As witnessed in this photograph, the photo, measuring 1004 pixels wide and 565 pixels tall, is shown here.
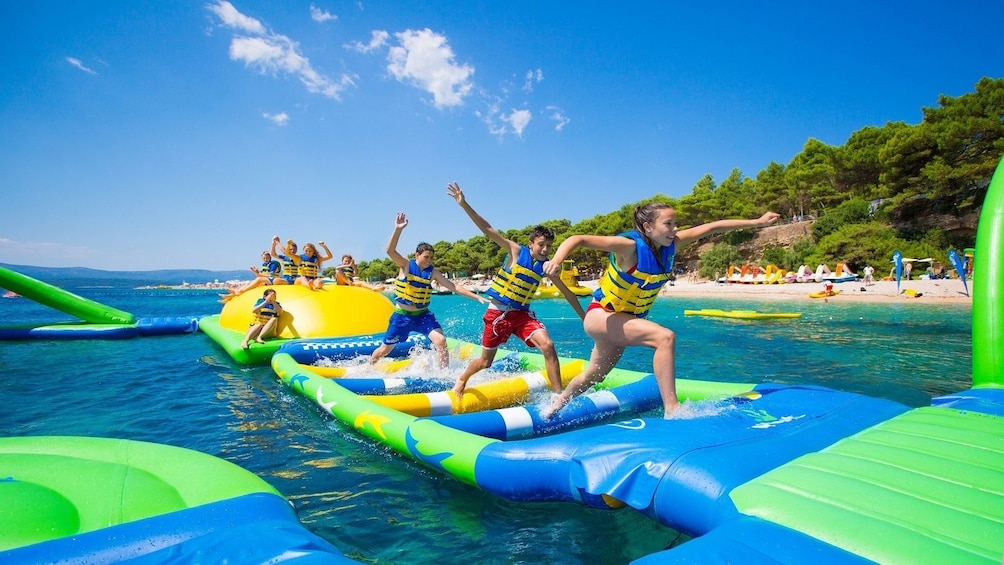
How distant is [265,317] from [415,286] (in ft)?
10.7

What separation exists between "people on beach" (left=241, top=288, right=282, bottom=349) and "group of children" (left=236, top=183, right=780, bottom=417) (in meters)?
3.37

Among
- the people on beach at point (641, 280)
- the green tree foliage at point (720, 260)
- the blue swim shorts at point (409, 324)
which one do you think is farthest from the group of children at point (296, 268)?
the green tree foliage at point (720, 260)

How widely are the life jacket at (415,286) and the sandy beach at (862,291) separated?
815 inches

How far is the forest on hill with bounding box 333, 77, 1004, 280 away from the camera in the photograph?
82.9 feet

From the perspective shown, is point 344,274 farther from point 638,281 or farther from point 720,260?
point 720,260

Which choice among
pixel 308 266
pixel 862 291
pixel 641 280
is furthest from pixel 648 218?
pixel 862 291

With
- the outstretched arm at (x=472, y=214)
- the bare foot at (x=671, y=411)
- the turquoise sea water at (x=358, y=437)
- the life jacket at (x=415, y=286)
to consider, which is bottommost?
the turquoise sea water at (x=358, y=437)

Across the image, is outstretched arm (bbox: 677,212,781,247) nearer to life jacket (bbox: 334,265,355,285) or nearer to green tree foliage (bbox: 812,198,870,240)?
life jacket (bbox: 334,265,355,285)

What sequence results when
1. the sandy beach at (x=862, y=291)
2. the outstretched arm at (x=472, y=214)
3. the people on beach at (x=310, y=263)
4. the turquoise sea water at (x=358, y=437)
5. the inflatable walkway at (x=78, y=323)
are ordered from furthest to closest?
1. the sandy beach at (x=862, y=291)
2. the inflatable walkway at (x=78, y=323)
3. the people on beach at (x=310, y=263)
4. the outstretched arm at (x=472, y=214)
5. the turquoise sea water at (x=358, y=437)

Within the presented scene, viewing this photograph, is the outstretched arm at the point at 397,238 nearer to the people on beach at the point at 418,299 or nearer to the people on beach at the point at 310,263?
the people on beach at the point at 418,299

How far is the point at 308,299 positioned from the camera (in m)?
8.44

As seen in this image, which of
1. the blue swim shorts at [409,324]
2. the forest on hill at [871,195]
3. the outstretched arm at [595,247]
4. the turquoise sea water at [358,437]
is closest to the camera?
the turquoise sea water at [358,437]

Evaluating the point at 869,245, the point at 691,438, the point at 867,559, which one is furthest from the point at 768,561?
the point at 869,245

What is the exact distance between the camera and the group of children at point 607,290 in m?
2.98
